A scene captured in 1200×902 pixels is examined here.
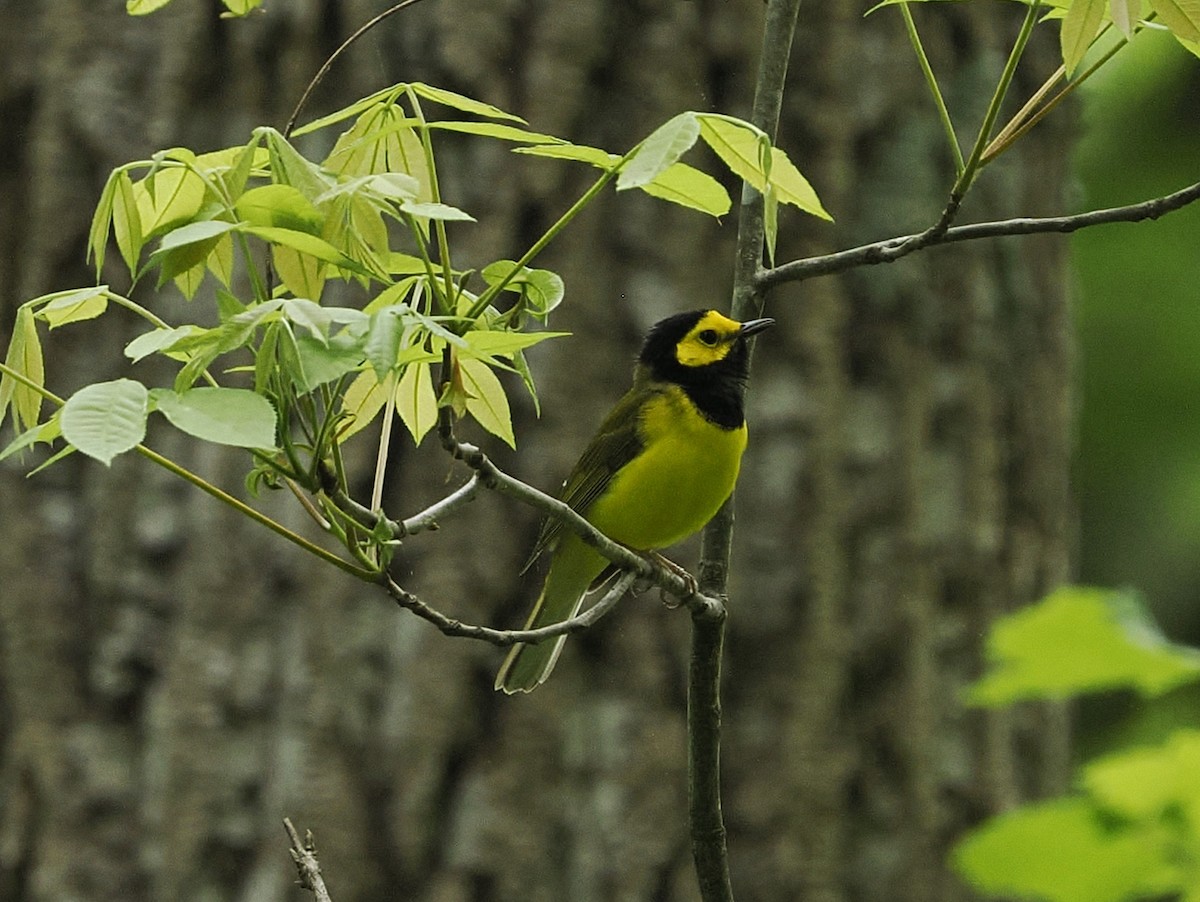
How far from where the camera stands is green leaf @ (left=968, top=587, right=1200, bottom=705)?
72.8 inches

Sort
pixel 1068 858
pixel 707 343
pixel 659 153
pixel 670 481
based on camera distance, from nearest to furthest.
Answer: pixel 659 153 < pixel 1068 858 < pixel 670 481 < pixel 707 343

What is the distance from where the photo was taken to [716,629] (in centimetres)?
195

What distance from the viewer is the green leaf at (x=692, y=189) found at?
172 centimetres

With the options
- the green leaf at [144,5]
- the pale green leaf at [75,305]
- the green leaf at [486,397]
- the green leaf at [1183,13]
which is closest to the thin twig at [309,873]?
the green leaf at [486,397]

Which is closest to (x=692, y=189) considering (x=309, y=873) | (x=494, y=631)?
(x=494, y=631)

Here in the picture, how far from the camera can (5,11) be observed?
4.23 meters

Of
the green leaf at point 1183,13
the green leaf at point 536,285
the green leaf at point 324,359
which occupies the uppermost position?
the green leaf at point 1183,13

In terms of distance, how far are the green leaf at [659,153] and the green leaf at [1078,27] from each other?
409 mm

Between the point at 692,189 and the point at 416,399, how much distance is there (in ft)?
1.53

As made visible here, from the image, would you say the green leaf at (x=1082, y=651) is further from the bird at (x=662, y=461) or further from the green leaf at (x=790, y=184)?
the bird at (x=662, y=461)

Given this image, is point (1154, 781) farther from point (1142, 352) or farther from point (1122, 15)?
point (1142, 352)

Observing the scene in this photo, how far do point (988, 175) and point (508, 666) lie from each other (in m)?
2.01

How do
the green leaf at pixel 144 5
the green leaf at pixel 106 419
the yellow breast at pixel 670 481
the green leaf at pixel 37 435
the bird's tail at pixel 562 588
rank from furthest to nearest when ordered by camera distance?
1. the yellow breast at pixel 670 481
2. the bird's tail at pixel 562 588
3. the green leaf at pixel 144 5
4. the green leaf at pixel 37 435
5. the green leaf at pixel 106 419


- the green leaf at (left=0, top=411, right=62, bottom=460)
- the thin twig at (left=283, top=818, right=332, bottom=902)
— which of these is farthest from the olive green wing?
the green leaf at (left=0, top=411, right=62, bottom=460)
